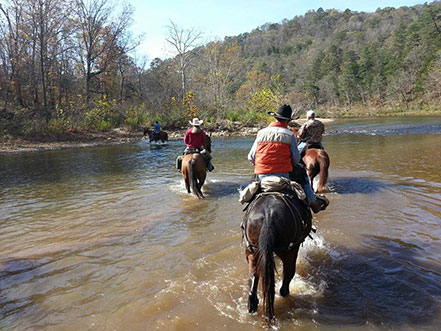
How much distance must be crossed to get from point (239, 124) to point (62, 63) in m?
18.5

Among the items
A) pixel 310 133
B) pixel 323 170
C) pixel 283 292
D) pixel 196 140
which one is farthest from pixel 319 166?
pixel 283 292

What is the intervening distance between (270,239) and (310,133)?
5.97m

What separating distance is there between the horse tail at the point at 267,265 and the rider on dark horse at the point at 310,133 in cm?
552

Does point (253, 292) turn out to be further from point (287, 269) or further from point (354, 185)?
point (354, 185)

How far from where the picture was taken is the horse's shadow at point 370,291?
11.3 ft

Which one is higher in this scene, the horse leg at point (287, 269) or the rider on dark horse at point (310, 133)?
the rider on dark horse at point (310, 133)

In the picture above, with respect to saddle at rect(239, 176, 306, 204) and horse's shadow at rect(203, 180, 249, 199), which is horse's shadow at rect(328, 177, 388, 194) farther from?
saddle at rect(239, 176, 306, 204)

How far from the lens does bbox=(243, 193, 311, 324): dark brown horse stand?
3275 mm

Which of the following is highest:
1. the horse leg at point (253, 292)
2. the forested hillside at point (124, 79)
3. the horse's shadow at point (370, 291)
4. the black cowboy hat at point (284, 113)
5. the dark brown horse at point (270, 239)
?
the forested hillside at point (124, 79)

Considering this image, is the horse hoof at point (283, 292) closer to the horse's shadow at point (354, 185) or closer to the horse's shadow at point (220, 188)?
the horse's shadow at point (220, 188)

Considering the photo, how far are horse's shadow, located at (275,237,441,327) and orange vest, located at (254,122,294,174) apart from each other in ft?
5.12

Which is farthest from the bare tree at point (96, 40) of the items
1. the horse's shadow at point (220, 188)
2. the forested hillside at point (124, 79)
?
the horse's shadow at point (220, 188)

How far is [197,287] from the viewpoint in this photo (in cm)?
418

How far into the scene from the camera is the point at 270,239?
10.8 feet
